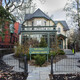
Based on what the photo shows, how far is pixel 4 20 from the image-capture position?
8055mm

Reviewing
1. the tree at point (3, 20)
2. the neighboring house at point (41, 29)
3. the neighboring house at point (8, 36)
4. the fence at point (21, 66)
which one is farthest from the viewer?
the neighboring house at point (41, 29)

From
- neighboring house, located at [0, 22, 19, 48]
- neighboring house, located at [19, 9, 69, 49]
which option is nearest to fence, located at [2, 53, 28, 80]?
neighboring house, located at [0, 22, 19, 48]

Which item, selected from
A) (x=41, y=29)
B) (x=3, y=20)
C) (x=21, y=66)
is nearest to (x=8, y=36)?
(x=3, y=20)

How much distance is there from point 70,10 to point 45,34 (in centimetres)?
553

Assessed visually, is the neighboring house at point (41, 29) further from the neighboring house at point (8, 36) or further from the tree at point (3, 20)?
the tree at point (3, 20)

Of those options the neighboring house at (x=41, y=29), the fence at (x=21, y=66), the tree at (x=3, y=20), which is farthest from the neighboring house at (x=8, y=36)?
the fence at (x=21, y=66)

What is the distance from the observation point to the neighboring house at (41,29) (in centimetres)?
1427

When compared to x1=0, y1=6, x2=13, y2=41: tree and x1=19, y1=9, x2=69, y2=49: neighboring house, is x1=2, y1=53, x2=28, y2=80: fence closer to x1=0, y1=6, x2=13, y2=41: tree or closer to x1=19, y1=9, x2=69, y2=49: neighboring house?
x1=0, y1=6, x2=13, y2=41: tree

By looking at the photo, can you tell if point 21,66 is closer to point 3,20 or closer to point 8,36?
point 3,20

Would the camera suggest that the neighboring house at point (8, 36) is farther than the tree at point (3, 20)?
Yes

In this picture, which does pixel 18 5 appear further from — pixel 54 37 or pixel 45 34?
pixel 54 37

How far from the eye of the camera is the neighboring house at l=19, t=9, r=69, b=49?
46.8 feet

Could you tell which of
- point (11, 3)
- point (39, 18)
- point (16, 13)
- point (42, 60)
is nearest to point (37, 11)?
point (39, 18)

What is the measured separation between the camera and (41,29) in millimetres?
18312
